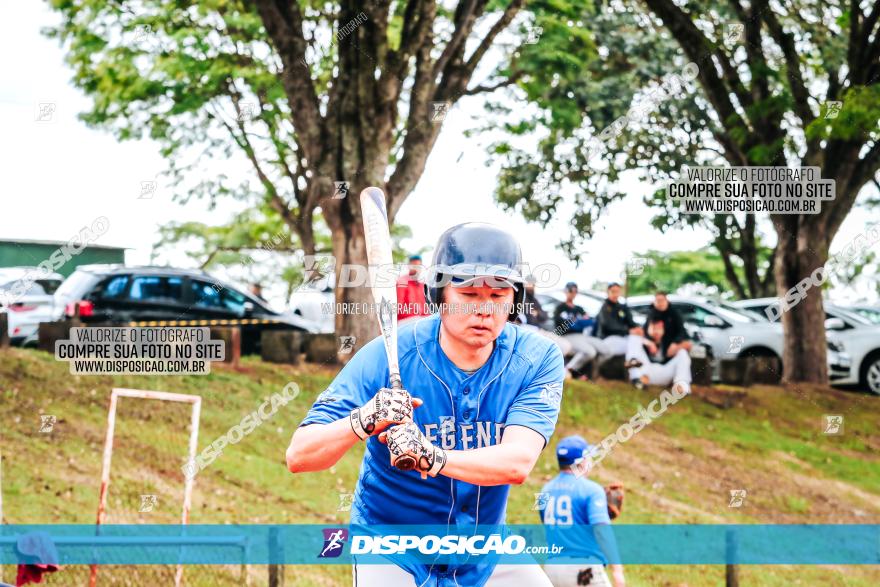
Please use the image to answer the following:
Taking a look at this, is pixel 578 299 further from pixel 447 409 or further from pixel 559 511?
pixel 447 409

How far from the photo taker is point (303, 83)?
47.6ft

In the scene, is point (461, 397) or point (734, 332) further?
point (734, 332)

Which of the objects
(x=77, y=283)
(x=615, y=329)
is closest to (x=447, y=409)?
(x=615, y=329)

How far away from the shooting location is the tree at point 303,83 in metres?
14.2

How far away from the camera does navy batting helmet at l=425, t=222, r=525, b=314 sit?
333 centimetres

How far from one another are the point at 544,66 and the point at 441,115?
121 inches

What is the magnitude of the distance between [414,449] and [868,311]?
17.8 meters

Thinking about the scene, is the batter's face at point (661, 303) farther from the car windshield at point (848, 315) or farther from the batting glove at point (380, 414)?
the batting glove at point (380, 414)

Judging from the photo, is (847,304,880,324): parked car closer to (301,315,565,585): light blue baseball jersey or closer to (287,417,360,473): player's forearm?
(301,315,565,585): light blue baseball jersey

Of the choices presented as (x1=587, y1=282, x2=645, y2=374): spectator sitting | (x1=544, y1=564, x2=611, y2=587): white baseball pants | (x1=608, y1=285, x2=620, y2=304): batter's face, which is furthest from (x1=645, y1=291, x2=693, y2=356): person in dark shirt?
(x1=544, y1=564, x2=611, y2=587): white baseball pants

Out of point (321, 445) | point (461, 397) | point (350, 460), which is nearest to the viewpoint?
point (321, 445)

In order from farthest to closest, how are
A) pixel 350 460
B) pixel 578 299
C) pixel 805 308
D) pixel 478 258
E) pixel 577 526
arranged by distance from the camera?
pixel 578 299
pixel 805 308
pixel 350 460
pixel 577 526
pixel 478 258

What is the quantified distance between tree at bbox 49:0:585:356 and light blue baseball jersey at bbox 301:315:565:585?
35.2ft

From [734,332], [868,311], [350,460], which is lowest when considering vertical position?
[350,460]
